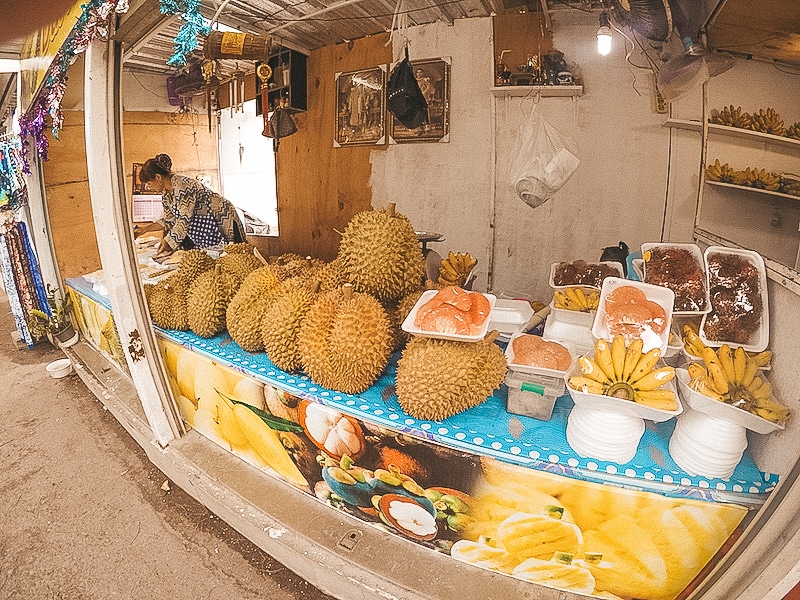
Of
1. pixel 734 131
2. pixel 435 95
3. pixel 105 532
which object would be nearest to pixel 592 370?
pixel 734 131

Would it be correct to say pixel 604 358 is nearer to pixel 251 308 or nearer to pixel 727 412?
pixel 727 412

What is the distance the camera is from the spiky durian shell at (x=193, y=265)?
2691 millimetres

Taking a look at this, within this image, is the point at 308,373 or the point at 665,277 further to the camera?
the point at 308,373

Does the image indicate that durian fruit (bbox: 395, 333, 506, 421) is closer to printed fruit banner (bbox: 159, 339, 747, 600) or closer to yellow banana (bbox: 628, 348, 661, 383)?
printed fruit banner (bbox: 159, 339, 747, 600)

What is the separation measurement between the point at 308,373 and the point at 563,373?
113 centimetres

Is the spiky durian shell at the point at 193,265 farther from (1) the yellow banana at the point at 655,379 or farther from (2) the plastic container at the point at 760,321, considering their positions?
(2) the plastic container at the point at 760,321

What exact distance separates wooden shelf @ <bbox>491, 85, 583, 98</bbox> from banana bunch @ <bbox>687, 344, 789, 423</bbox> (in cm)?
298

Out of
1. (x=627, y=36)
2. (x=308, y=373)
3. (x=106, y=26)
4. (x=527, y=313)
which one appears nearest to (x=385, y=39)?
(x=627, y=36)

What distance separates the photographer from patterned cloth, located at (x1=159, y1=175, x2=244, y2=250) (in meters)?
4.31

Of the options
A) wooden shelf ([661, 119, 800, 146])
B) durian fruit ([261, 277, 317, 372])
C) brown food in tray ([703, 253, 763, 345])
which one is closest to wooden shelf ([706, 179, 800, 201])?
wooden shelf ([661, 119, 800, 146])

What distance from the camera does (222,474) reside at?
7.66ft

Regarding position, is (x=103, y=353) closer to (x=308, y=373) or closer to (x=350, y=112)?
(x=308, y=373)

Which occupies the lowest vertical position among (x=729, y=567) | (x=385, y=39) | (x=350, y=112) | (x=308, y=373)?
(x=729, y=567)

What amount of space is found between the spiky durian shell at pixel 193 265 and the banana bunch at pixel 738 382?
8.84 feet
